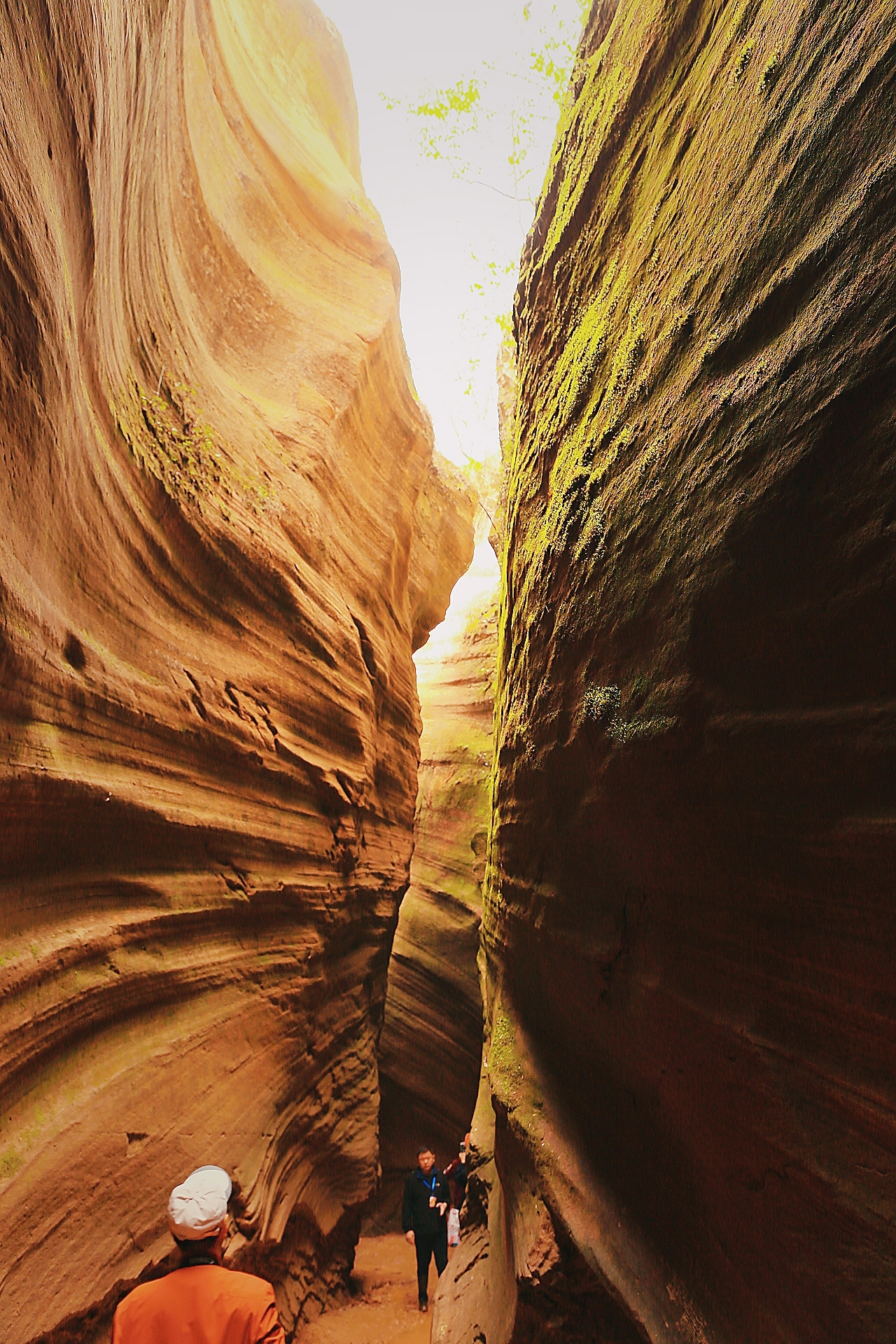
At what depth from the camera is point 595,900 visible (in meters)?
3.17

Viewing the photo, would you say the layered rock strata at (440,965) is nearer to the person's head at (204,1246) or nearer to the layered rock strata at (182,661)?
the layered rock strata at (182,661)

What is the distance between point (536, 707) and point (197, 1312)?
2.88m

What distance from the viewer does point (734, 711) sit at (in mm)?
2107

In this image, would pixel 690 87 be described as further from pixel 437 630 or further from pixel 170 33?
pixel 437 630

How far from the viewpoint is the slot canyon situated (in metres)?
1.83

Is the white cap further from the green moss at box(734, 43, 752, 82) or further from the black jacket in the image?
the black jacket

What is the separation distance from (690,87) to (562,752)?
2977mm

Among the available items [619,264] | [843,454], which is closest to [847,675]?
[843,454]

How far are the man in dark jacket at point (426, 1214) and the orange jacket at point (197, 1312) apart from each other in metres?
4.90

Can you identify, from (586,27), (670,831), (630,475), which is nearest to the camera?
(670,831)

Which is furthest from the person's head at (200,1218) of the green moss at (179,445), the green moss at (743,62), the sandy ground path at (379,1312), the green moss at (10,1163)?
the green moss at (743,62)

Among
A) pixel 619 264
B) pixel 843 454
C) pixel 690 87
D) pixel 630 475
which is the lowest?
pixel 843 454

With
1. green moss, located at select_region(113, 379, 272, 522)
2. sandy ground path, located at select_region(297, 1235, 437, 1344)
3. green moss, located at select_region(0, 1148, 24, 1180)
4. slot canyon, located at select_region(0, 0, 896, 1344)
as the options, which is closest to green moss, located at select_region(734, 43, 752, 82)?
slot canyon, located at select_region(0, 0, 896, 1344)

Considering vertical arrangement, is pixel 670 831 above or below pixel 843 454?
below
